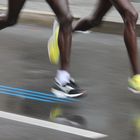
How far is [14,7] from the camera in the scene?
6.75 metres

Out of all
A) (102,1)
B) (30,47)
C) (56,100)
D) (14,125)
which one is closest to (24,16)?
(30,47)

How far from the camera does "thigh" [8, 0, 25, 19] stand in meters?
6.69

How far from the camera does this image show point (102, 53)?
28.3 feet

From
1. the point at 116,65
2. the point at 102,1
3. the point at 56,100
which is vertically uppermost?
the point at 102,1

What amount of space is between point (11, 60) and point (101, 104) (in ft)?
7.20

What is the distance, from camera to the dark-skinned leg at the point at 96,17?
275 inches

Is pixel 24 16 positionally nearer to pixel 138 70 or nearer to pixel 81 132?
pixel 138 70

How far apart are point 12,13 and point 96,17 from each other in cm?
102

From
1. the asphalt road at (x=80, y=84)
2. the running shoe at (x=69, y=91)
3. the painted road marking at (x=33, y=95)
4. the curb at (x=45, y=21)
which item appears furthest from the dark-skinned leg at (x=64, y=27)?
the curb at (x=45, y=21)

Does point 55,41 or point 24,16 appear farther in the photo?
point 24,16

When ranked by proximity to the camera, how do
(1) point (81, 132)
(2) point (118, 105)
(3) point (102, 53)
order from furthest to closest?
(3) point (102, 53)
(2) point (118, 105)
(1) point (81, 132)

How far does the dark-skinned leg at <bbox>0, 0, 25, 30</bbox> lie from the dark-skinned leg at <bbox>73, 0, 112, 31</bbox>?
90 centimetres

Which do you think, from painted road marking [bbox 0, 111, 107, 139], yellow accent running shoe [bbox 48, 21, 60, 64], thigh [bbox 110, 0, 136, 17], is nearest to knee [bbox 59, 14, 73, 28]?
yellow accent running shoe [bbox 48, 21, 60, 64]

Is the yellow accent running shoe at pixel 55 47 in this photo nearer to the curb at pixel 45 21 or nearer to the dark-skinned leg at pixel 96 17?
the dark-skinned leg at pixel 96 17
